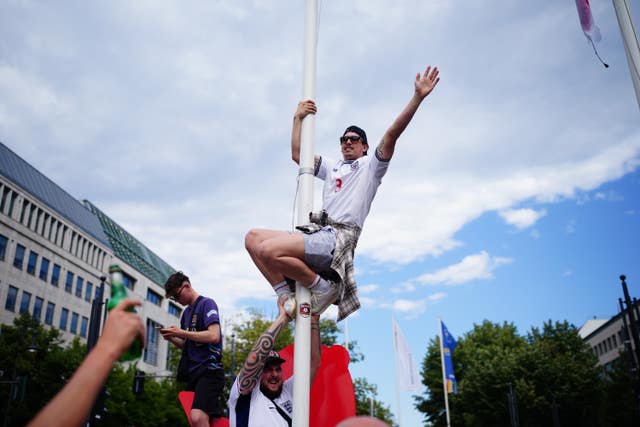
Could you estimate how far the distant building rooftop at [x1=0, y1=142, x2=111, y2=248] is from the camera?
43.8 metres

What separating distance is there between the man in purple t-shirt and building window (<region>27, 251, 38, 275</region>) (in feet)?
146

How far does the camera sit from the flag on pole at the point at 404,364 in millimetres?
27500

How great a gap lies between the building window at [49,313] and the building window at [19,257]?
4898 millimetres

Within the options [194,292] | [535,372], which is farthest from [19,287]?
[194,292]

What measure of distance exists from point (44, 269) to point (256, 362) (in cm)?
4787

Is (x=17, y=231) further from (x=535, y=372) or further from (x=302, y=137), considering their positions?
(x=302, y=137)

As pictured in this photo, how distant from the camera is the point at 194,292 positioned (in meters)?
6.25

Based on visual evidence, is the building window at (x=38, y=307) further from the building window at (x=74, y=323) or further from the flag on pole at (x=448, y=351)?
the flag on pole at (x=448, y=351)

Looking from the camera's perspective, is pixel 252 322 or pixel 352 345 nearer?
pixel 252 322

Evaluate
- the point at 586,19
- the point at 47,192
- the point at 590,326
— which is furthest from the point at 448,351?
the point at 590,326

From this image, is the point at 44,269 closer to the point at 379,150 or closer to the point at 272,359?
the point at 272,359

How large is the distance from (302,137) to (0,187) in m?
43.4

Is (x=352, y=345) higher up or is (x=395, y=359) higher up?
(x=352, y=345)

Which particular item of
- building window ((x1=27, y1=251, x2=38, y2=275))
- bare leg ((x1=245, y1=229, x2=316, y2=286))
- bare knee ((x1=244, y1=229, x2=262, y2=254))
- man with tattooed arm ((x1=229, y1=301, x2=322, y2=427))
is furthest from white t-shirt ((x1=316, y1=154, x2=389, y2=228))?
building window ((x1=27, y1=251, x2=38, y2=275))
